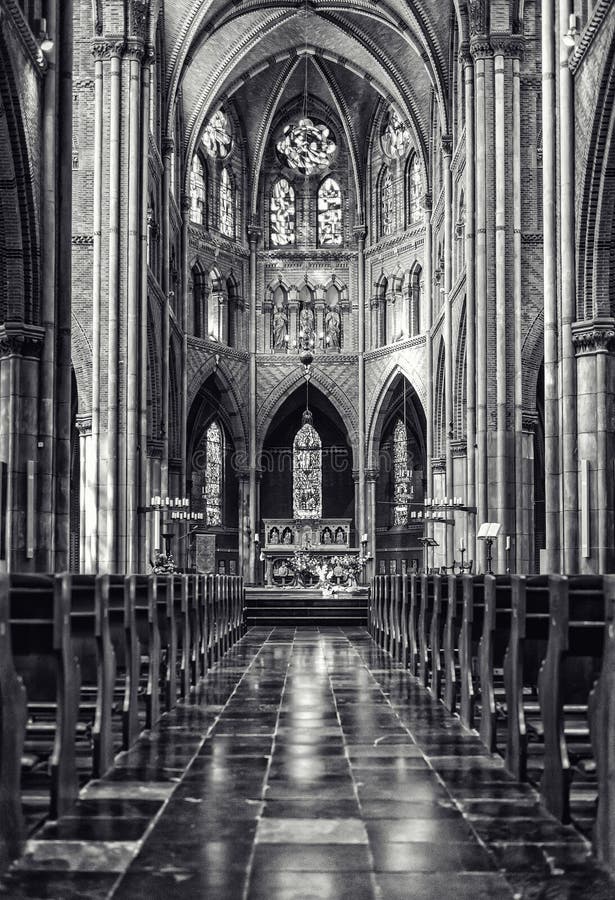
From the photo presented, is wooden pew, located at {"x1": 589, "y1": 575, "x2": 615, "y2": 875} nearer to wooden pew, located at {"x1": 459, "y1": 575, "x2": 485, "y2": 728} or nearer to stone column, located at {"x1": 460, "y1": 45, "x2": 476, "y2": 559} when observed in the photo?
wooden pew, located at {"x1": 459, "y1": 575, "x2": 485, "y2": 728}

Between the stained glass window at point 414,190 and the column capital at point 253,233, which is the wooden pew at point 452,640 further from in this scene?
the column capital at point 253,233

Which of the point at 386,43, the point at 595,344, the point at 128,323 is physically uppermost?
the point at 386,43

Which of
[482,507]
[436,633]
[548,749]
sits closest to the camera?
[548,749]

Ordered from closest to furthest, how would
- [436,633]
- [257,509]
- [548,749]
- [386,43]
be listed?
[548,749]
[436,633]
[386,43]
[257,509]

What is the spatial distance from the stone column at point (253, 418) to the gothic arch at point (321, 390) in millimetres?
361

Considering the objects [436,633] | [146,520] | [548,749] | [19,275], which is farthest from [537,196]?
[548,749]

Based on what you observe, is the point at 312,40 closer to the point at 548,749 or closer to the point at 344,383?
the point at 344,383

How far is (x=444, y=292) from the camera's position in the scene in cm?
3625

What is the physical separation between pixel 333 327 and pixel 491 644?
123 ft

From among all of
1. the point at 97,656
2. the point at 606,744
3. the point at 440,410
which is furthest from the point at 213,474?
the point at 606,744

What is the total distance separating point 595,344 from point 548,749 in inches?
489

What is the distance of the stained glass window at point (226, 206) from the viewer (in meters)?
43.9

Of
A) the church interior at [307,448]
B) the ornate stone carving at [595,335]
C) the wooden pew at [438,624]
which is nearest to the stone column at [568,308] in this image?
the church interior at [307,448]

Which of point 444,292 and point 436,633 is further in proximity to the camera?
point 444,292
